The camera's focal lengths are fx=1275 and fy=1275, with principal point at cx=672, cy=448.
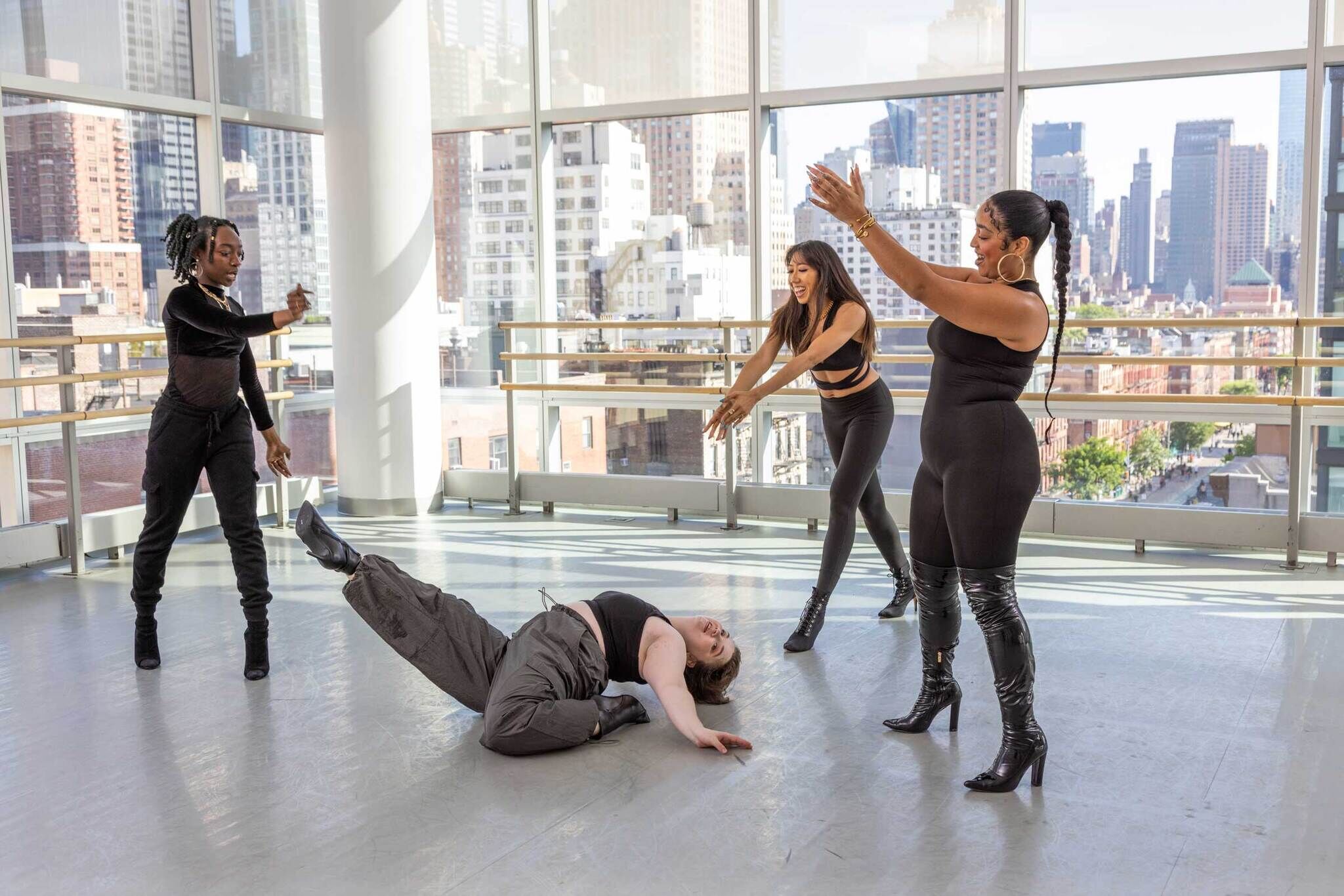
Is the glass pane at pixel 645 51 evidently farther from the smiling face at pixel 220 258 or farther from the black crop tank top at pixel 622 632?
the black crop tank top at pixel 622 632

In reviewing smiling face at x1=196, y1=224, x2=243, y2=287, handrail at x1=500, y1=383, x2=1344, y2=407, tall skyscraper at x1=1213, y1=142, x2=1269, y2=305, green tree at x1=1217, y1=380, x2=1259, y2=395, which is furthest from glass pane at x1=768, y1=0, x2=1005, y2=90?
smiling face at x1=196, y1=224, x2=243, y2=287

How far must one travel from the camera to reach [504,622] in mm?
4824

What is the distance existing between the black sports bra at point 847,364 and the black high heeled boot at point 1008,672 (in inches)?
57.2

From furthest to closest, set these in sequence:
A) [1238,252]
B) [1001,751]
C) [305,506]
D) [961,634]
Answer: [1238,252] < [961,634] < [305,506] < [1001,751]

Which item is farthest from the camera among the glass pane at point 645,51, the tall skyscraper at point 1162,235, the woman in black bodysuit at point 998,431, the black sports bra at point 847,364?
the glass pane at point 645,51

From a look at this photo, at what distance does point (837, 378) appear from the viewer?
14.7 feet

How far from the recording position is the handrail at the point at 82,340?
561cm

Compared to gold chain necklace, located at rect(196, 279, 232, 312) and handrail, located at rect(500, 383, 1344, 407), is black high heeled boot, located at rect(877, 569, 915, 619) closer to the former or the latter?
handrail, located at rect(500, 383, 1344, 407)

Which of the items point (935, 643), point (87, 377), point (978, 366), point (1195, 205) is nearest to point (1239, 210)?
point (1195, 205)


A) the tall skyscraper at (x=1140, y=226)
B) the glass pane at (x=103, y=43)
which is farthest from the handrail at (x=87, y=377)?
the tall skyscraper at (x=1140, y=226)

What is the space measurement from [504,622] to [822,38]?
398 centimetres

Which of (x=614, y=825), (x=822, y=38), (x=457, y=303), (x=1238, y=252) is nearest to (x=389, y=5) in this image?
(x=457, y=303)

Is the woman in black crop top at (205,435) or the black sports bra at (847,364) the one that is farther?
the black sports bra at (847,364)

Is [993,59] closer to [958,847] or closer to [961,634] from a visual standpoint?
[961,634]
